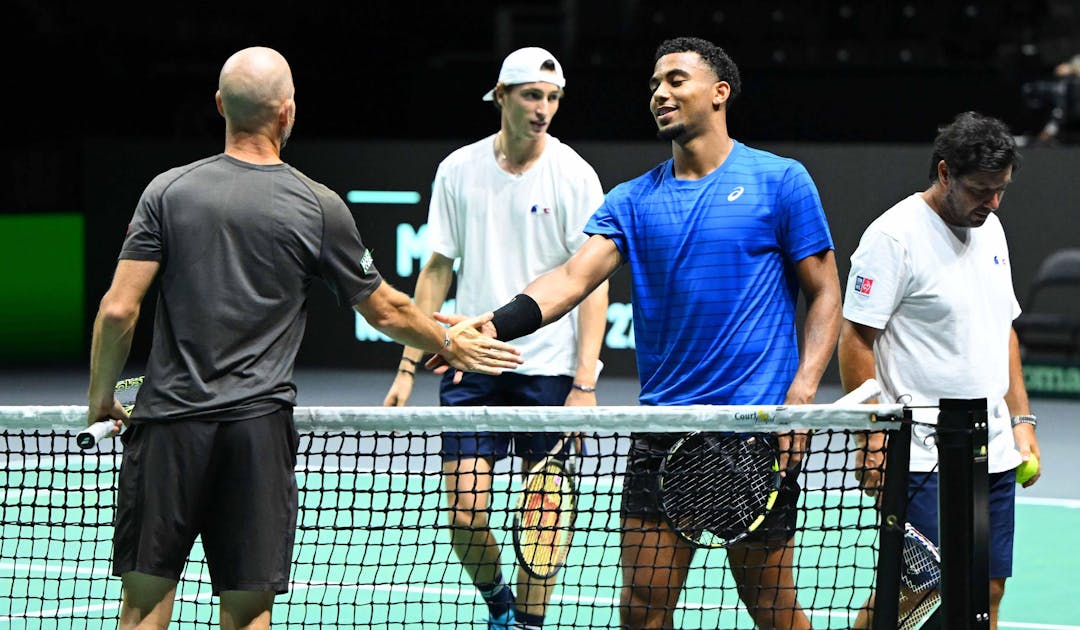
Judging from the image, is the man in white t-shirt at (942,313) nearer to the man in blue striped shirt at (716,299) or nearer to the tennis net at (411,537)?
the man in blue striped shirt at (716,299)

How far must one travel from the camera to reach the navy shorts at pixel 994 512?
4.31 m

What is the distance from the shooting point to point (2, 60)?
1788cm

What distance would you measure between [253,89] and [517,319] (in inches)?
42.5

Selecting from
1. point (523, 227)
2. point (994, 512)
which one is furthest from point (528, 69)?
point (994, 512)

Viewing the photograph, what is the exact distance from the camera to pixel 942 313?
4.35 metres

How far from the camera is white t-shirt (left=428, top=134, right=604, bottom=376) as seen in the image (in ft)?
18.1

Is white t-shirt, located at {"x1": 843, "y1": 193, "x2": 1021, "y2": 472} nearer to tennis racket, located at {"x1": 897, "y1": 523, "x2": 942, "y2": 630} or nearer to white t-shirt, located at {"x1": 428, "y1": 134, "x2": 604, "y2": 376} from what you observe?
tennis racket, located at {"x1": 897, "y1": 523, "x2": 942, "y2": 630}

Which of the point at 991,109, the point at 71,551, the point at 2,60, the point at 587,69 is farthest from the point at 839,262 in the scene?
the point at 2,60

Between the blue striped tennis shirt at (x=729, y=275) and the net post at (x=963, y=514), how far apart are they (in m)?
0.81

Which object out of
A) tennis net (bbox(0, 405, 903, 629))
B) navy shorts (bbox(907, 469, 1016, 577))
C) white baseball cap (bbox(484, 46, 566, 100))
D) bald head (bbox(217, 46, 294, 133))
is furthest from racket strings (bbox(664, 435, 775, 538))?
white baseball cap (bbox(484, 46, 566, 100))

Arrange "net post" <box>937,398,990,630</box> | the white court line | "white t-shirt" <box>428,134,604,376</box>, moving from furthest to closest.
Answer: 1. the white court line
2. "white t-shirt" <box>428,134,604,376</box>
3. "net post" <box>937,398,990,630</box>

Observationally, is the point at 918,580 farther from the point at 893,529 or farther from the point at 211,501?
the point at 211,501

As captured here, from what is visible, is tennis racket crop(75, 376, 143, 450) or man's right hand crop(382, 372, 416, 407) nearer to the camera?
tennis racket crop(75, 376, 143, 450)

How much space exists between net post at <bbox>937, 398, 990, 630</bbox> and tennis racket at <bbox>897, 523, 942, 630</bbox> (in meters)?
0.48
